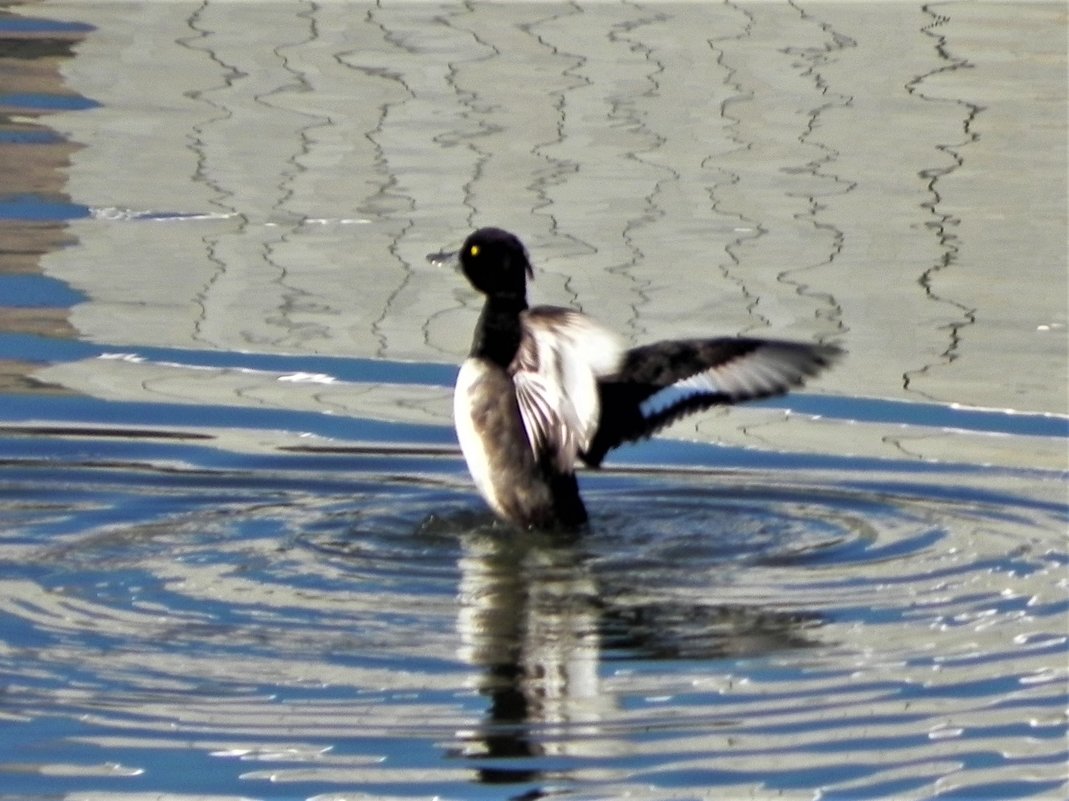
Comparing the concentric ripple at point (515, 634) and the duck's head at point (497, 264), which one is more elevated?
the duck's head at point (497, 264)

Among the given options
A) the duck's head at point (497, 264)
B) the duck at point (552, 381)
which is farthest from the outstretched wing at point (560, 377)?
the duck's head at point (497, 264)

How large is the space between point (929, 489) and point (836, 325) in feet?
5.87

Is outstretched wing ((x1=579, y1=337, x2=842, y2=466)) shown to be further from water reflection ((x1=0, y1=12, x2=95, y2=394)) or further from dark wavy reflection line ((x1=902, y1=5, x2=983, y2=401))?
water reflection ((x1=0, y1=12, x2=95, y2=394))

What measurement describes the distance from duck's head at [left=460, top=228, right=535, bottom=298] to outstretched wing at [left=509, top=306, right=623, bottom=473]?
10 cm

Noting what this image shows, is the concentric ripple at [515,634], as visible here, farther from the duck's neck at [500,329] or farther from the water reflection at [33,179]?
the water reflection at [33,179]

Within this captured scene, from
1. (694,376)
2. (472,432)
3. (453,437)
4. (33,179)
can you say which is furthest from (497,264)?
(33,179)

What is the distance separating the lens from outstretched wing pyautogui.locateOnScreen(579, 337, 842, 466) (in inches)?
284

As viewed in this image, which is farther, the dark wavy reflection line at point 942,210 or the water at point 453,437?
the dark wavy reflection line at point 942,210

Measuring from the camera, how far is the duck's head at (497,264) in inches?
282

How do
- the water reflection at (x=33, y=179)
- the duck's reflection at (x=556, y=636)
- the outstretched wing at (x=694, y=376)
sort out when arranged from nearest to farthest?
the duck's reflection at (x=556, y=636) < the outstretched wing at (x=694, y=376) < the water reflection at (x=33, y=179)

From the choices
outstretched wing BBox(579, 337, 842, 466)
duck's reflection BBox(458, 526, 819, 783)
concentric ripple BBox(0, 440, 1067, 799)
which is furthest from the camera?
outstretched wing BBox(579, 337, 842, 466)

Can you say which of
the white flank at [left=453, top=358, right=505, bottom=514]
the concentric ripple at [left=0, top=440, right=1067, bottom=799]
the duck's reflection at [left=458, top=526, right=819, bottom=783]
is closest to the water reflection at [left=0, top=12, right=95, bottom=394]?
the concentric ripple at [left=0, top=440, right=1067, bottom=799]

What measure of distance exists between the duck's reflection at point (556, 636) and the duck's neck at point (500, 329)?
508 millimetres

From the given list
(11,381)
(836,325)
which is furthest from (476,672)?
(836,325)
